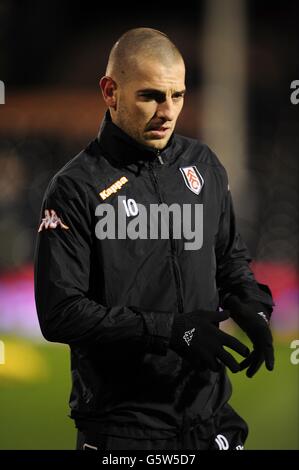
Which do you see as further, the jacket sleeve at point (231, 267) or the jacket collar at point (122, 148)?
the jacket sleeve at point (231, 267)

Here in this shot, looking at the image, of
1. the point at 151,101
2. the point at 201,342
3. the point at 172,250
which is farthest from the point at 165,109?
the point at 201,342

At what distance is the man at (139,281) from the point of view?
2406mm

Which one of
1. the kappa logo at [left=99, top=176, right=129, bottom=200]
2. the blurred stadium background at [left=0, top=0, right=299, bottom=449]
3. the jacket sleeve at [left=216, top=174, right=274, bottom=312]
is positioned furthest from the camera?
the blurred stadium background at [left=0, top=0, right=299, bottom=449]

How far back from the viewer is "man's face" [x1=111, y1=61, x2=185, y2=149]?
2.46m

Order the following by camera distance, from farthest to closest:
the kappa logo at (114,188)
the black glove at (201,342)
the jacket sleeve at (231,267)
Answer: the jacket sleeve at (231,267) → the kappa logo at (114,188) → the black glove at (201,342)

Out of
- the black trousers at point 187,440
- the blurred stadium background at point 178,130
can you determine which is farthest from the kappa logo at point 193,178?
the blurred stadium background at point 178,130

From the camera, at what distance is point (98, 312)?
2.40m

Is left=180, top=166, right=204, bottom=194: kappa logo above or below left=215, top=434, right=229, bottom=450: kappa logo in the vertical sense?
above

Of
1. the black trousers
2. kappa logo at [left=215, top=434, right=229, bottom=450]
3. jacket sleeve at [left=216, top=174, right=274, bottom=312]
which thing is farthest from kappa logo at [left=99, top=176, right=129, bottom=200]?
kappa logo at [left=215, top=434, right=229, bottom=450]

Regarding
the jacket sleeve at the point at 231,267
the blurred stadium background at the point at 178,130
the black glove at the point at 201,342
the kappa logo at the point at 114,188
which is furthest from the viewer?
the blurred stadium background at the point at 178,130

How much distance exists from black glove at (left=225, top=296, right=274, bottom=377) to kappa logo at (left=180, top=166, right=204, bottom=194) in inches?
13.9

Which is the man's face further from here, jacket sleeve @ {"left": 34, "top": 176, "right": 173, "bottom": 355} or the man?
jacket sleeve @ {"left": 34, "top": 176, "right": 173, "bottom": 355}

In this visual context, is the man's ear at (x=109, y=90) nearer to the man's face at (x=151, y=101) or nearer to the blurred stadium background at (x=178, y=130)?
the man's face at (x=151, y=101)

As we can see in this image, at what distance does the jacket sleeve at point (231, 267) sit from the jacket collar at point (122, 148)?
0.32m
